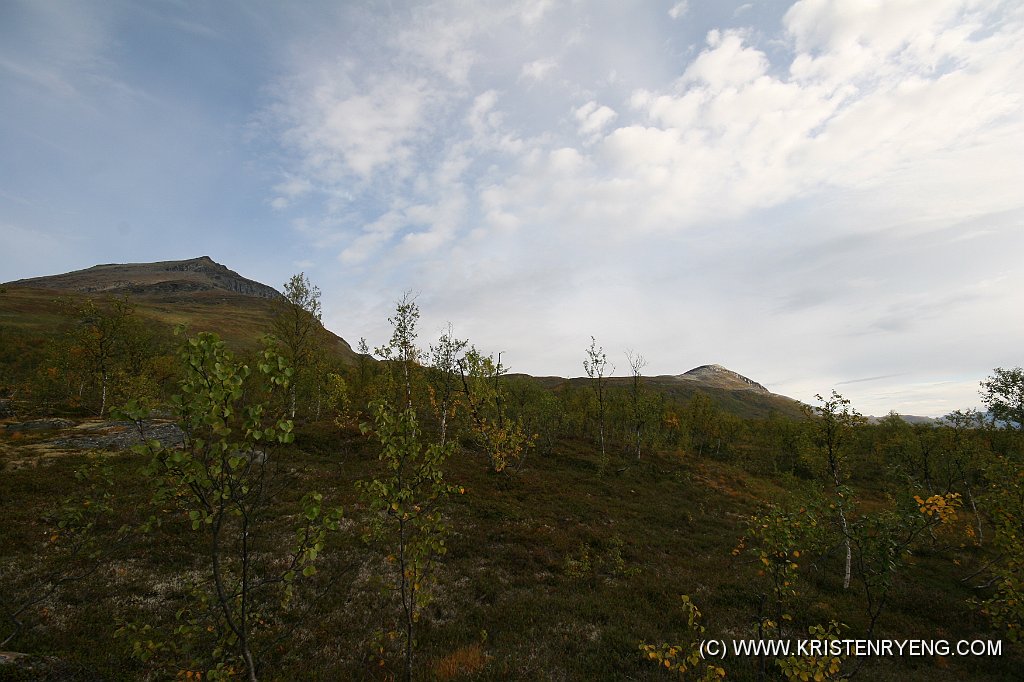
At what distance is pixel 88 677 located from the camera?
8.44m

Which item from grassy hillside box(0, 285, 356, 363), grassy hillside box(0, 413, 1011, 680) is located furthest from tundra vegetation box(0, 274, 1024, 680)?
grassy hillside box(0, 285, 356, 363)

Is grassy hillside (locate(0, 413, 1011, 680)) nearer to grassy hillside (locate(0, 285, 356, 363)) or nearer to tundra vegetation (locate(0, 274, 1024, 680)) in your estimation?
tundra vegetation (locate(0, 274, 1024, 680))

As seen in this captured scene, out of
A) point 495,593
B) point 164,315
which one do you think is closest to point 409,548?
point 495,593

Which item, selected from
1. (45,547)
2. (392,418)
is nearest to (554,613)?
(392,418)

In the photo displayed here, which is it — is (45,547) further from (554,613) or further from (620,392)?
(620,392)

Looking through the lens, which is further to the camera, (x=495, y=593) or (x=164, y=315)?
(x=164, y=315)

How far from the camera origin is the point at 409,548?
8727mm

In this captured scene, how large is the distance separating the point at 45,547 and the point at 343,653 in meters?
13.4

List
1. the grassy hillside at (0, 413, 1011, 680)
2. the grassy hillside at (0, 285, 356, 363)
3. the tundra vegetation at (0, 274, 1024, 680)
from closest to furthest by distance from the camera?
the tundra vegetation at (0, 274, 1024, 680), the grassy hillside at (0, 413, 1011, 680), the grassy hillside at (0, 285, 356, 363)

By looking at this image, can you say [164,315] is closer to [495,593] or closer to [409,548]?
[495,593]

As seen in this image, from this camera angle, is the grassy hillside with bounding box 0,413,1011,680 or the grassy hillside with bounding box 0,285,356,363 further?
the grassy hillside with bounding box 0,285,356,363

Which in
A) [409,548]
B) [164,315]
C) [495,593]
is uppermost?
[164,315]

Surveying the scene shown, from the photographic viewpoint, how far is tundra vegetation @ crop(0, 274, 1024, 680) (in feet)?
20.3

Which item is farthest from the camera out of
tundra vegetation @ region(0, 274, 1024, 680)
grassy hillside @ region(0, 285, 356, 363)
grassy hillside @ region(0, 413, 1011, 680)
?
grassy hillside @ region(0, 285, 356, 363)
